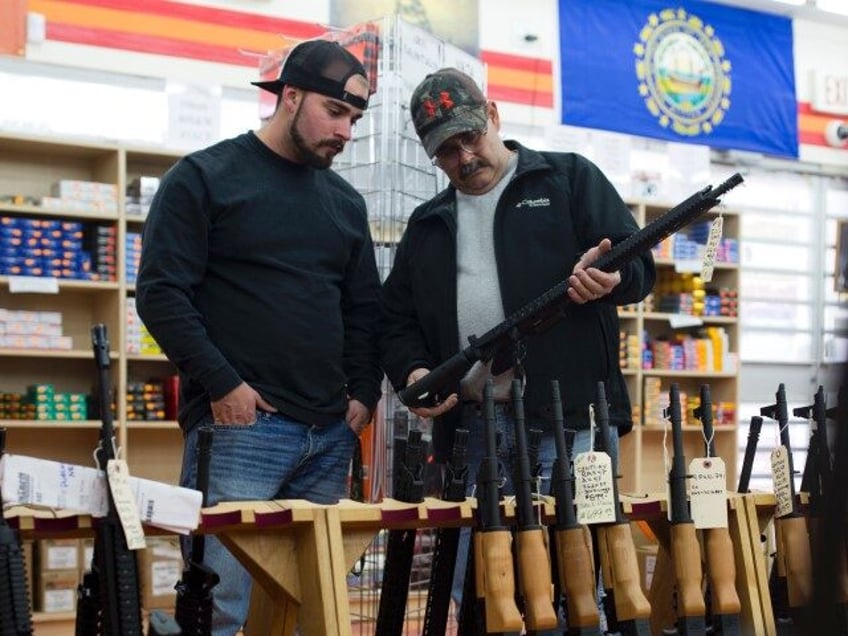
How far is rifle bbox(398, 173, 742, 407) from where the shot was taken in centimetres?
234

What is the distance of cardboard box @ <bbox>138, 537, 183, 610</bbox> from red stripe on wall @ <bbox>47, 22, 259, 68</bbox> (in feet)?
9.42

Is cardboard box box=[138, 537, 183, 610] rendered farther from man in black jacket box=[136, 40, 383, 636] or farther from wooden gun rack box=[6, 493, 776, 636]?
wooden gun rack box=[6, 493, 776, 636]

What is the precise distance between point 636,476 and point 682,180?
222 centimetres

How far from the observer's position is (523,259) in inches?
105

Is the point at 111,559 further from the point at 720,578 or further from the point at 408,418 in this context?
the point at 408,418

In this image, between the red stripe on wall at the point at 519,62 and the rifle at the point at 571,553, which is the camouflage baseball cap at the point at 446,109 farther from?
the red stripe on wall at the point at 519,62

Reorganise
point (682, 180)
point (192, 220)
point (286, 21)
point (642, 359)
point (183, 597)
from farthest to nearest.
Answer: point (682, 180), point (642, 359), point (286, 21), point (192, 220), point (183, 597)

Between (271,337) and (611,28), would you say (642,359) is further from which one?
(271,337)

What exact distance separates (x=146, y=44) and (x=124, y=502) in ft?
17.7

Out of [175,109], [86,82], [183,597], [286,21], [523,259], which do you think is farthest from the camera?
[286,21]

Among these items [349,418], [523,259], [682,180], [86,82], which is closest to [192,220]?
[349,418]

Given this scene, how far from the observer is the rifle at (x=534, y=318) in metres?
2.34

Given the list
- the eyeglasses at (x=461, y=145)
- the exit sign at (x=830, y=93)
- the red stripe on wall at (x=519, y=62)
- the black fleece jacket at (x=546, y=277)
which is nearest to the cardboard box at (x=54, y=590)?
the black fleece jacket at (x=546, y=277)

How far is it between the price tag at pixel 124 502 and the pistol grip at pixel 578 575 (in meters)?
0.77
